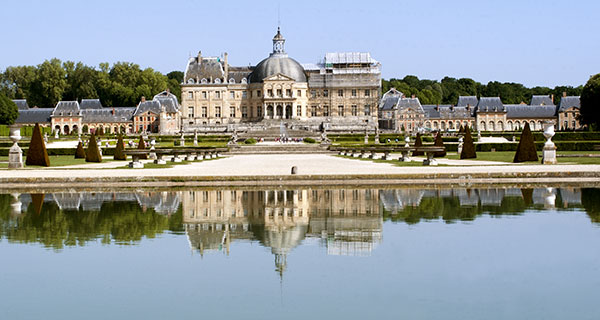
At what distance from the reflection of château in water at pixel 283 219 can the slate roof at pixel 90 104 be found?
74.4 metres

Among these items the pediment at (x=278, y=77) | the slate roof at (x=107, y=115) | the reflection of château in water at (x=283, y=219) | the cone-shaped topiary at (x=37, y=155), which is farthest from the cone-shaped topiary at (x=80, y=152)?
the slate roof at (x=107, y=115)

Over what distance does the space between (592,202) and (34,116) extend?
82.3m

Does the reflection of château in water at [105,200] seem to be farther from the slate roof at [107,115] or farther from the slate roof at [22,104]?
the slate roof at [22,104]

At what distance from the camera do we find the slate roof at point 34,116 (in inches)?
3413

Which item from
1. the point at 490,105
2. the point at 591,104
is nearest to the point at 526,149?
the point at 591,104

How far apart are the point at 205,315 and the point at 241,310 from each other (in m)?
0.33

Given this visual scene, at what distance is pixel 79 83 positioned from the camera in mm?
96438

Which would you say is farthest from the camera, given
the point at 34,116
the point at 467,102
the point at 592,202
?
the point at 467,102

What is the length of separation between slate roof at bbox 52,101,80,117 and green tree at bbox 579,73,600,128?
5479cm

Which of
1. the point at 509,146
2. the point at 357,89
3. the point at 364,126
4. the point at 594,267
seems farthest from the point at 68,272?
the point at 357,89

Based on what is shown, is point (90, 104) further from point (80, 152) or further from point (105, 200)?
point (105, 200)

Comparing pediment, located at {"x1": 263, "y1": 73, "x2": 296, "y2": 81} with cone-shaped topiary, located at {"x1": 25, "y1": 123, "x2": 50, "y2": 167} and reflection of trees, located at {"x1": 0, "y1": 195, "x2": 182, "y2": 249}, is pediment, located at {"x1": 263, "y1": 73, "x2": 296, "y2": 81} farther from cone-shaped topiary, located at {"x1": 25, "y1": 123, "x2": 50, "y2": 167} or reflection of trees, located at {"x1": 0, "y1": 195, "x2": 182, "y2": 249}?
reflection of trees, located at {"x1": 0, "y1": 195, "x2": 182, "y2": 249}

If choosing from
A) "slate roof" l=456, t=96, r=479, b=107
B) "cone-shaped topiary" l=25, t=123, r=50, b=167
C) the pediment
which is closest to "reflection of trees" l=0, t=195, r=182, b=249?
"cone-shaped topiary" l=25, t=123, r=50, b=167

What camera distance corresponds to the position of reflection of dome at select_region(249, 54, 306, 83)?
251 ft
